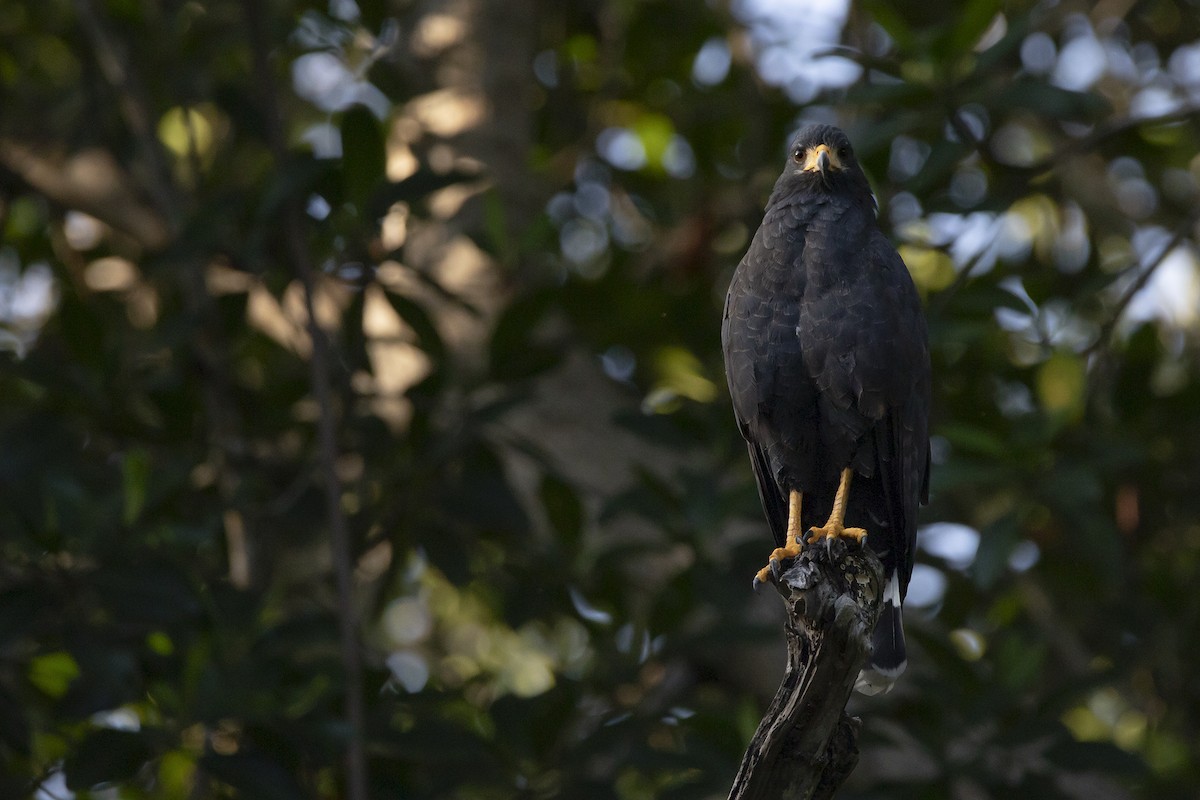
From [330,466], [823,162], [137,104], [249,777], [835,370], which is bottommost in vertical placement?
[249,777]

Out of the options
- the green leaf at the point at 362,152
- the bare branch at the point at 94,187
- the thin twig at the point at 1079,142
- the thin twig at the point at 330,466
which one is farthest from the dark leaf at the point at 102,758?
the thin twig at the point at 1079,142

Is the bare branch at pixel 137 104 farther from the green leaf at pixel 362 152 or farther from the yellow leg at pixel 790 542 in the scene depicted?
the yellow leg at pixel 790 542

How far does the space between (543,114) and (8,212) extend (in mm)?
2414

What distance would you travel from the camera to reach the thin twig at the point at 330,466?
154 inches

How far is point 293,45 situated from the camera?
5.56 m

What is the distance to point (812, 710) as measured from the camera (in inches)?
102

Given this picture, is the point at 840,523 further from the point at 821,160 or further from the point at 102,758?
the point at 102,758

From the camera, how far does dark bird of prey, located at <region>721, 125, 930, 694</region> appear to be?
3439mm

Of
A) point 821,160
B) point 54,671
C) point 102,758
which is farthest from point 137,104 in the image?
point 821,160

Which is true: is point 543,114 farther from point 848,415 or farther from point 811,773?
point 811,773

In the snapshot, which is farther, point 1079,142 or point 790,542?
point 1079,142

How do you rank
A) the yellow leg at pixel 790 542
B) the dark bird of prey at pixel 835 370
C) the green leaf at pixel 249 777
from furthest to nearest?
the green leaf at pixel 249 777, the dark bird of prey at pixel 835 370, the yellow leg at pixel 790 542

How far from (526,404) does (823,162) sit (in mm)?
1879

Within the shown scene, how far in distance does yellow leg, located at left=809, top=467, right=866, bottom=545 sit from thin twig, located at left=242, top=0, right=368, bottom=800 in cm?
149
